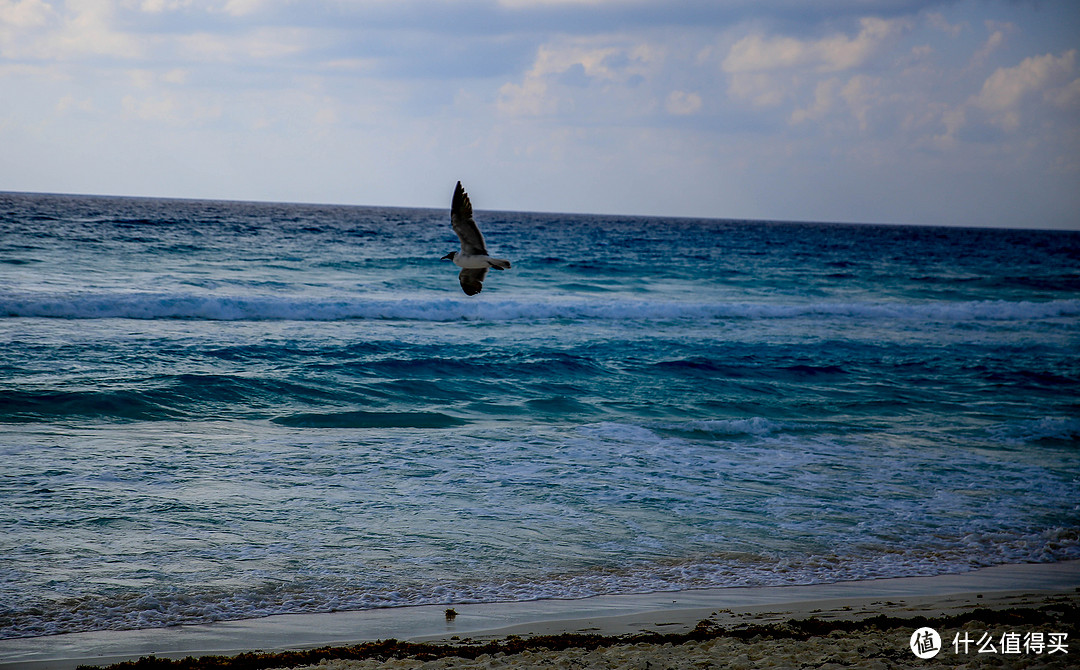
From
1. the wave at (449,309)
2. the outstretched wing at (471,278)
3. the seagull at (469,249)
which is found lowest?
the wave at (449,309)

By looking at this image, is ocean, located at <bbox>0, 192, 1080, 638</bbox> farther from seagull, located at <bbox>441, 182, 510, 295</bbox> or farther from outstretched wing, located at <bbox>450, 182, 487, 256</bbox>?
outstretched wing, located at <bbox>450, 182, 487, 256</bbox>

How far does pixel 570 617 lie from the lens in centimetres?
505

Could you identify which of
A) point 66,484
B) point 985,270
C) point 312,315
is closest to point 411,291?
point 312,315

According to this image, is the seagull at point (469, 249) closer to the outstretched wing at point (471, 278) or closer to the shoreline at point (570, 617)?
the outstretched wing at point (471, 278)

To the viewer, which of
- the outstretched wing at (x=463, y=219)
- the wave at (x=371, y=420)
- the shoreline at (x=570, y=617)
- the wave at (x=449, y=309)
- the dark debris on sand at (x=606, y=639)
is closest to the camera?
the dark debris on sand at (x=606, y=639)

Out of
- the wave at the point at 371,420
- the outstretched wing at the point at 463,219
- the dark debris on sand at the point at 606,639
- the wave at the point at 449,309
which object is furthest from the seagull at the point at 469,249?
the wave at the point at 449,309

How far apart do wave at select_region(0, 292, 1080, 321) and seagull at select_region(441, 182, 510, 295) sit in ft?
44.6

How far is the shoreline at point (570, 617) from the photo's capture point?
4.51 m

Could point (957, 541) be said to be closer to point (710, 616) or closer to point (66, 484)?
point (710, 616)

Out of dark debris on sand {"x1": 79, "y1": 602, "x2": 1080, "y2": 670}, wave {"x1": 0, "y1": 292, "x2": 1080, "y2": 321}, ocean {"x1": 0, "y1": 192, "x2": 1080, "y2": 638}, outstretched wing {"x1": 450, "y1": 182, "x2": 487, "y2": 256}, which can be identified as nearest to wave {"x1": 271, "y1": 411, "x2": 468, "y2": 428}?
ocean {"x1": 0, "y1": 192, "x2": 1080, "y2": 638}

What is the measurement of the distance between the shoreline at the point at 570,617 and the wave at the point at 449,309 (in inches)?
596

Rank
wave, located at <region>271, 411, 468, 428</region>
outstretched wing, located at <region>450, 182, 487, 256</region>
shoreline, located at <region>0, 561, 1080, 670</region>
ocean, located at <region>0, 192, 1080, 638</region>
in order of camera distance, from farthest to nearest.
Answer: wave, located at <region>271, 411, 468, 428</region>
outstretched wing, located at <region>450, 182, 487, 256</region>
ocean, located at <region>0, 192, 1080, 638</region>
shoreline, located at <region>0, 561, 1080, 670</region>

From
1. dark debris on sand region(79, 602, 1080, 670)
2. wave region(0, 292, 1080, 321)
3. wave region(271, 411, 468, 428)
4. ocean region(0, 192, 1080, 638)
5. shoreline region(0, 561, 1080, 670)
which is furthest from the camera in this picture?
wave region(0, 292, 1080, 321)

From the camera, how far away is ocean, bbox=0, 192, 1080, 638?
580 centimetres
